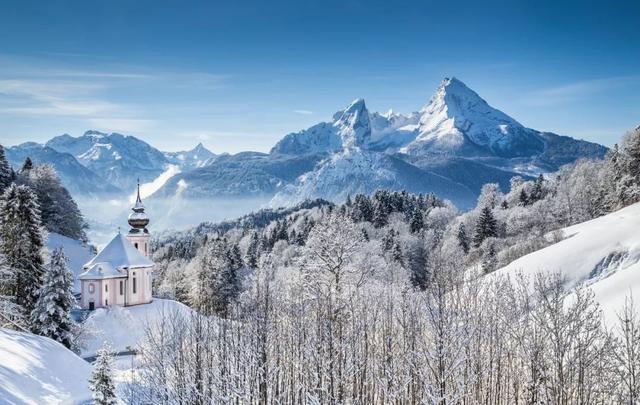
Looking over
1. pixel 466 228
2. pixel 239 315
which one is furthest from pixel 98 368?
pixel 466 228

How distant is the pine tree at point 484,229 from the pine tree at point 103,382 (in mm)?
63103

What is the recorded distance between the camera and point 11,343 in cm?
2119

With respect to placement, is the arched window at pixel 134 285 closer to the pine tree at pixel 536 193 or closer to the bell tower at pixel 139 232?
the bell tower at pixel 139 232

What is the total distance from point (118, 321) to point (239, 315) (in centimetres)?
3232

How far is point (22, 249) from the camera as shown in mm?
36531

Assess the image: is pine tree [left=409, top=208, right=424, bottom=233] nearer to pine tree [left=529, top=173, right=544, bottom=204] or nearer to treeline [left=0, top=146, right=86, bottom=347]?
pine tree [left=529, top=173, right=544, bottom=204]

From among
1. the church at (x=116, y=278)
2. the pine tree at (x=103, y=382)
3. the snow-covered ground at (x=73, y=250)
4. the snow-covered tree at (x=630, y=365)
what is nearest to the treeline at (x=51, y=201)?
the snow-covered ground at (x=73, y=250)

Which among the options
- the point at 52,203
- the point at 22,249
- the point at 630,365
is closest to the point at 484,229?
the point at 22,249

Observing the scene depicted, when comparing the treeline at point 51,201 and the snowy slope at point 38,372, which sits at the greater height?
the treeline at point 51,201

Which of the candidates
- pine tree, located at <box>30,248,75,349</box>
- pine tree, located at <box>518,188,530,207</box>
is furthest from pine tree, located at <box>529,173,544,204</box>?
pine tree, located at <box>30,248,75,349</box>

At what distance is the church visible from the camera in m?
52.4

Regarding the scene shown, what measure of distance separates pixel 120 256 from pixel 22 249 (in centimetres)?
1893

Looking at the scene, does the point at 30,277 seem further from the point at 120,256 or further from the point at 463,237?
the point at 463,237

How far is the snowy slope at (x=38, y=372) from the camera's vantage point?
690 inches
